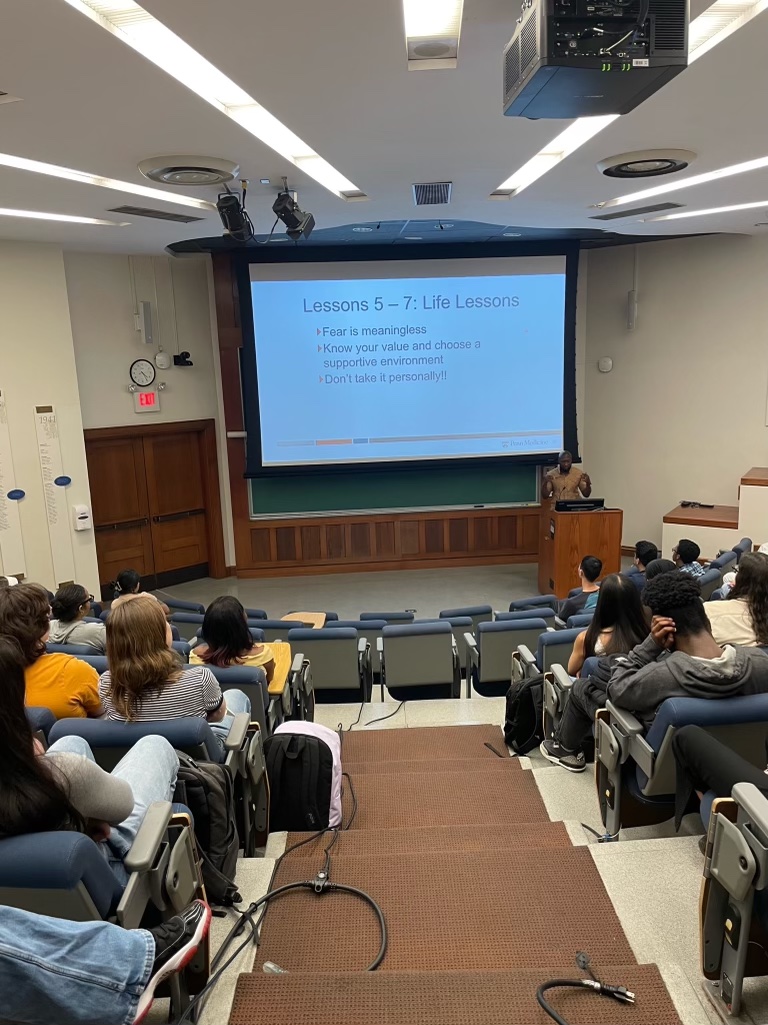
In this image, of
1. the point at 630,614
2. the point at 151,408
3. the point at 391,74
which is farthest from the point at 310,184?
the point at 151,408

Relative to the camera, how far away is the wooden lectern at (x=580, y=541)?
24.2ft

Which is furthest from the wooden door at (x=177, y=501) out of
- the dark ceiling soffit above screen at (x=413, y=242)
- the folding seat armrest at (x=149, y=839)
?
the folding seat armrest at (x=149, y=839)

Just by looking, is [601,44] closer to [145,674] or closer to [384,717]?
[145,674]

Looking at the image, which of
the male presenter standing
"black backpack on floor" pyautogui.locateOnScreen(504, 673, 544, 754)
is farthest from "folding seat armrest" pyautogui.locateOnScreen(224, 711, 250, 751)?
the male presenter standing

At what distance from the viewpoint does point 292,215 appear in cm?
502

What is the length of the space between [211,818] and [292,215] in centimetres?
410

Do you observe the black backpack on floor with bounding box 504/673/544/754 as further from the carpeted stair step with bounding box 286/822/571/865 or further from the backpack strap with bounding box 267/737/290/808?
the backpack strap with bounding box 267/737/290/808

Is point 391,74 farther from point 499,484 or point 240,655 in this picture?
point 499,484

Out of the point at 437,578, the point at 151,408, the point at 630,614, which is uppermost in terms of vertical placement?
the point at 151,408

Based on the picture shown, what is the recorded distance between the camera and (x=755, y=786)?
70.1 inches

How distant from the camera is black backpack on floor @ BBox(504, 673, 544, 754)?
12.4 feet

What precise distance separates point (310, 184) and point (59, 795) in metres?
4.52

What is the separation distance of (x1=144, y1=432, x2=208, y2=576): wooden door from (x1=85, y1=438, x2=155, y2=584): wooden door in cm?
11

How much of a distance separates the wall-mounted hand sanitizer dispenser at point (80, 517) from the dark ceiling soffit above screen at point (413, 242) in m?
2.94
